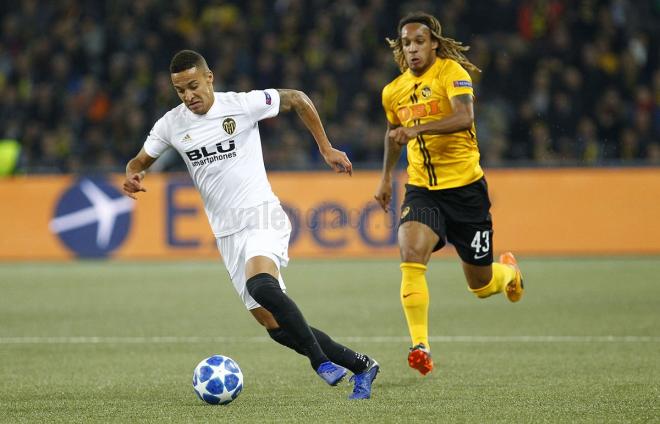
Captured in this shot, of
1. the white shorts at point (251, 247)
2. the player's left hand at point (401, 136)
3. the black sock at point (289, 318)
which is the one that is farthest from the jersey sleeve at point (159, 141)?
the player's left hand at point (401, 136)

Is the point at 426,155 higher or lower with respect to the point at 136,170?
lower

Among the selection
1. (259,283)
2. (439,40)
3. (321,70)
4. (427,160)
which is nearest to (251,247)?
(259,283)

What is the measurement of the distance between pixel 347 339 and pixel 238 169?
282 centimetres

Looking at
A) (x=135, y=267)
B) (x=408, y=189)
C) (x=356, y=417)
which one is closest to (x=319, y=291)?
(x=135, y=267)

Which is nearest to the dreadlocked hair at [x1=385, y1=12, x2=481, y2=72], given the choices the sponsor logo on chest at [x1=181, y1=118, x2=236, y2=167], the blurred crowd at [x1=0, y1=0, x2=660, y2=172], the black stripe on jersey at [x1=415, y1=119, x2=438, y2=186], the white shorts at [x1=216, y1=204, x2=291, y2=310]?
the black stripe on jersey at [x1=415, y1=119, x2=438, y2=186]

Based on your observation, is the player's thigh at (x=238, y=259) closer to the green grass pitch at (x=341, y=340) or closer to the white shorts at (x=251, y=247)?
the white shorts at (x=251, y=247)

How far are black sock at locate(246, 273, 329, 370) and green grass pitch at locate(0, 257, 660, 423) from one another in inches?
10.5

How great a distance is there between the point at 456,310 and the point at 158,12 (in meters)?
11.5

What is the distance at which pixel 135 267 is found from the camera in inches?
626

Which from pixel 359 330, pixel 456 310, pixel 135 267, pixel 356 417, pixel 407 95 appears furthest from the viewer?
pixel 135 267

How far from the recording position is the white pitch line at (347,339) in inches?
339

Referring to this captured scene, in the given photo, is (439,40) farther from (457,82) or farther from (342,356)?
(342,356)

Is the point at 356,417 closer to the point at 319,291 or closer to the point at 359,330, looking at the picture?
the point at 359,330

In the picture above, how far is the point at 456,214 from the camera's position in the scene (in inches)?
291
